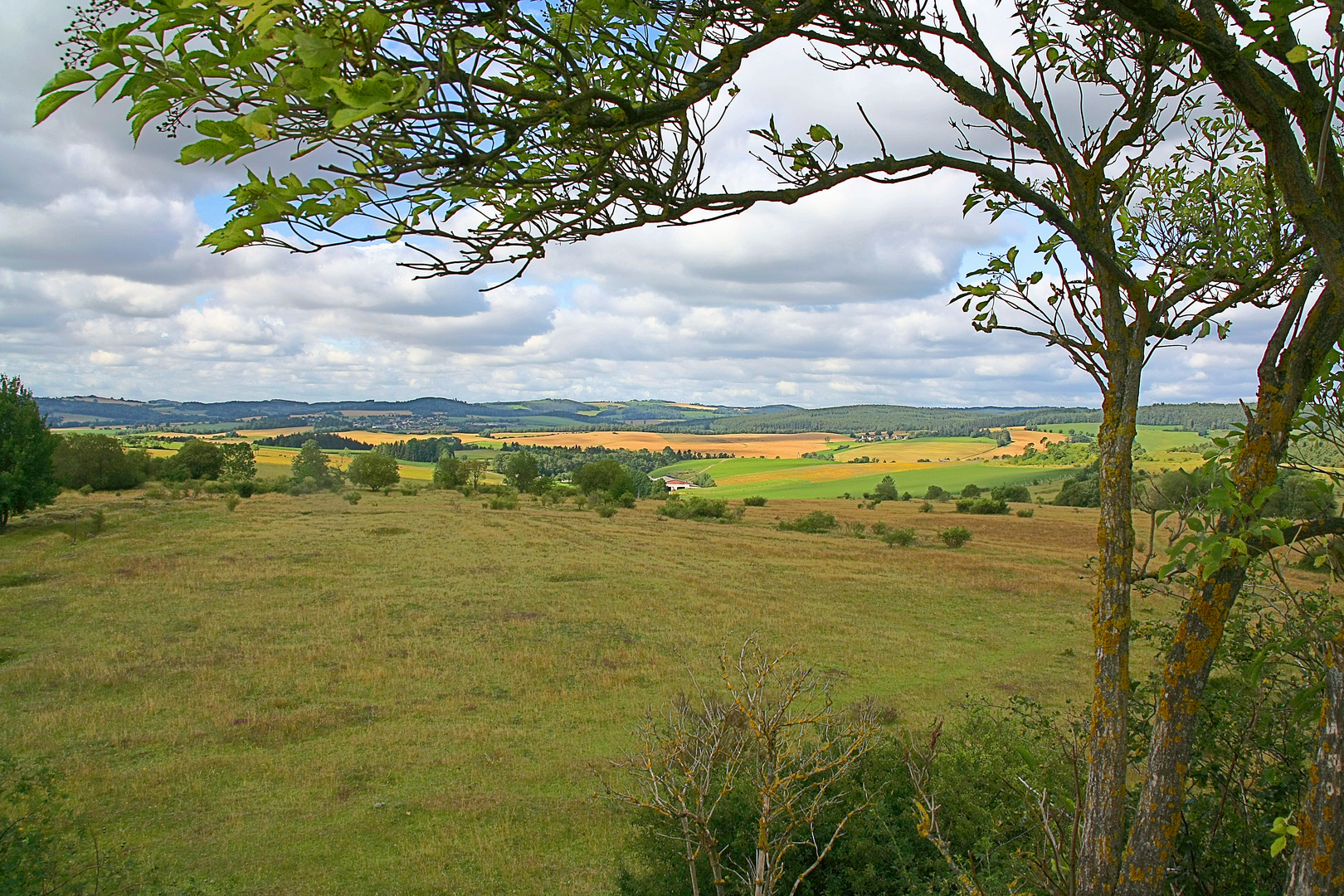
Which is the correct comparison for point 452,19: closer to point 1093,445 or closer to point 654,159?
point 654,159

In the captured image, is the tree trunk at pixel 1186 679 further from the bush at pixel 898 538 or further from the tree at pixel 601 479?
the tree at pixel 601 479

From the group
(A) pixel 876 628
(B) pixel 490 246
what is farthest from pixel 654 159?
(A) pixel 876 628

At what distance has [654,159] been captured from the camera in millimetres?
3043

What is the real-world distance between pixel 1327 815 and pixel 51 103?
14.1ft

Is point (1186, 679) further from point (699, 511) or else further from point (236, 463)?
point (236, 463)

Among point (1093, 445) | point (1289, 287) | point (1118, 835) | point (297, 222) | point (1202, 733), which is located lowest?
point (1202, 733)

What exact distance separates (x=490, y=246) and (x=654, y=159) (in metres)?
0.82

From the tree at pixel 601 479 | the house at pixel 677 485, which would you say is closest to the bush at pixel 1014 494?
the house at pixel 677 485

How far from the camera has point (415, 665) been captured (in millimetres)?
21547

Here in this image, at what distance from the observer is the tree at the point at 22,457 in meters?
43.2

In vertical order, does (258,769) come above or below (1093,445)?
below

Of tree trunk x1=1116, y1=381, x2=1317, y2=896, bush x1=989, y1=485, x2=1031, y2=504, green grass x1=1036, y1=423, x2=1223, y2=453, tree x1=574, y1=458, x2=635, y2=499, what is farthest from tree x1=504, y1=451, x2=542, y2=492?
tree trunk x1=1116, y1=381, x2=1317, y2=896

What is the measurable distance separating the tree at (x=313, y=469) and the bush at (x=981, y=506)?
6637cm

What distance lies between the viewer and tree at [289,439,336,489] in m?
76.2
